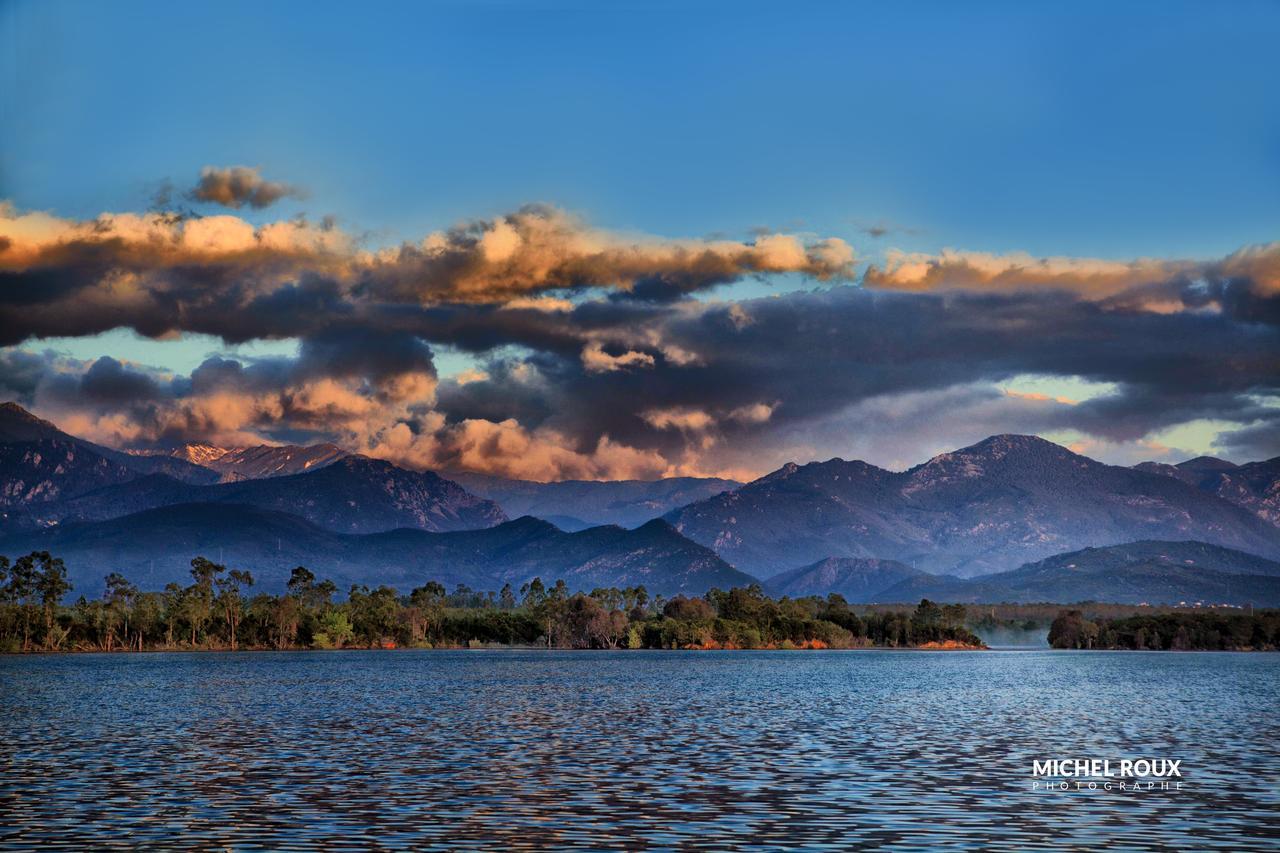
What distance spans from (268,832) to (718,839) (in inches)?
619

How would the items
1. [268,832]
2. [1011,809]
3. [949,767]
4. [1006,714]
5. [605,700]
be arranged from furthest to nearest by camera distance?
1. [605,700]
2. [1006,714]
3. [949,767]
4. [1011,809]
5. [268,832]

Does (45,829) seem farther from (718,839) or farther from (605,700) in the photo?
(605,700)

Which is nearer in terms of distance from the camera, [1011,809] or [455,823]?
[455,823]

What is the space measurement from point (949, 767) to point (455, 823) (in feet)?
90.9

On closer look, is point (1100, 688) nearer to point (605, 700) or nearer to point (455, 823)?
point (605, 700)

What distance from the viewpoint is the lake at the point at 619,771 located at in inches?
1806

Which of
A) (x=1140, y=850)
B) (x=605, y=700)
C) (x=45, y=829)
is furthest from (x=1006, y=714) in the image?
(x=45, y=829)

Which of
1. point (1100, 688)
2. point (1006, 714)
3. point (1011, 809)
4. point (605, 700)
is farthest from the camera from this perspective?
point (1100, 688)

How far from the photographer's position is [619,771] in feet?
208

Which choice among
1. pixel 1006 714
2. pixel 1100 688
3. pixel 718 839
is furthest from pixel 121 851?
pixel 1100 688

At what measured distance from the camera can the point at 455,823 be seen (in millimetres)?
47938

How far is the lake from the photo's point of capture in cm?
4588

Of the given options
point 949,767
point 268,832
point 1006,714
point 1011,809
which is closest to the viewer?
point 268,832

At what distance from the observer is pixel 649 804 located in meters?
52.2
